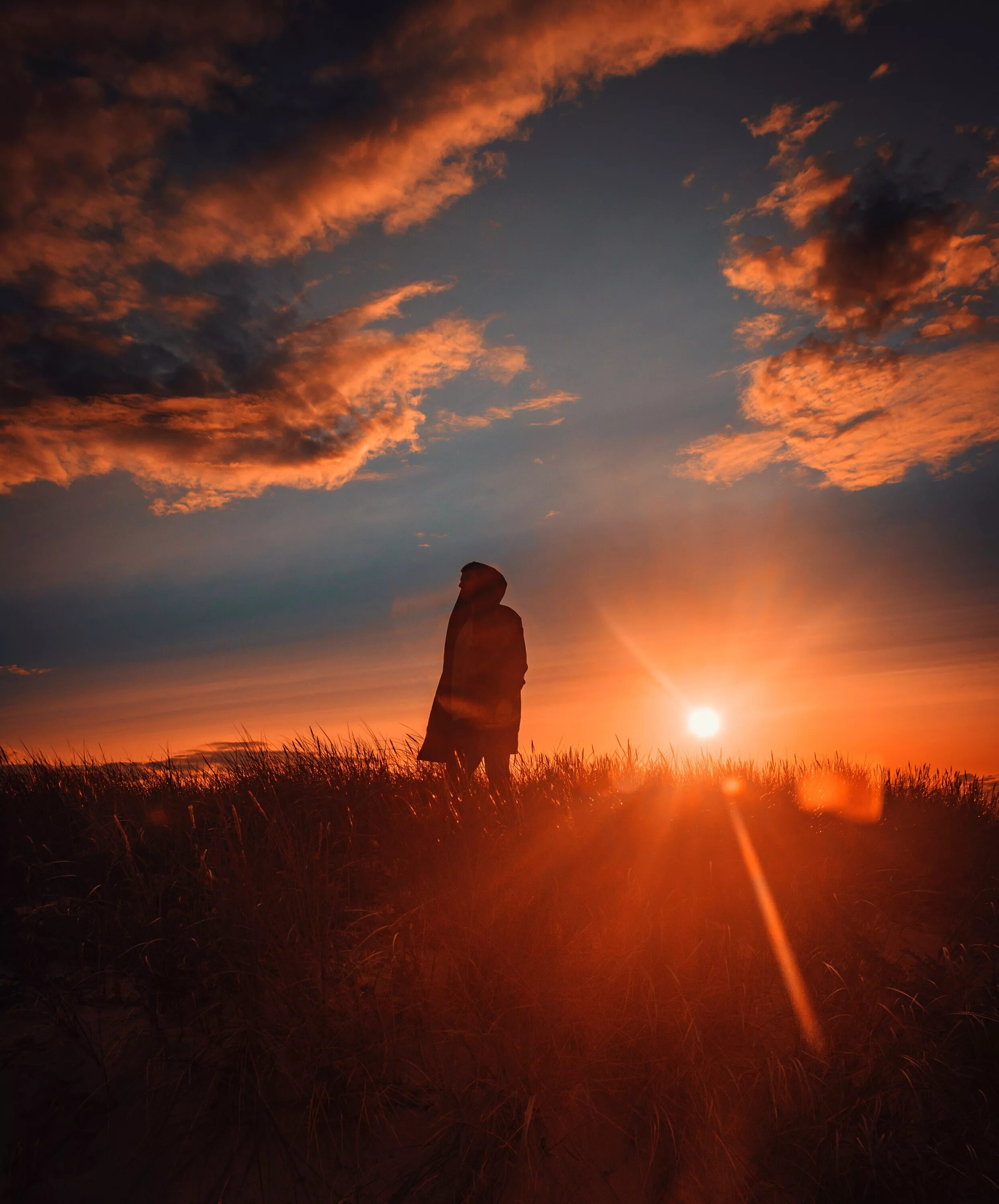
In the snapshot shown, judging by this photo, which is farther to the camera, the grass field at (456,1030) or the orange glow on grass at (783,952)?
the orange glow on grass at (783,952)

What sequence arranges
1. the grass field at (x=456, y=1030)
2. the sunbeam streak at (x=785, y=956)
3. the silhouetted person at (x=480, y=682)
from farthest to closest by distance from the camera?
the silhouetted person at (x=480, y=682), the sunbeam streak at (x=785, y=956), the grass field at (x=456, y=1030)

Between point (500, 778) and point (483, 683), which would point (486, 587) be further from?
point (500, 778)

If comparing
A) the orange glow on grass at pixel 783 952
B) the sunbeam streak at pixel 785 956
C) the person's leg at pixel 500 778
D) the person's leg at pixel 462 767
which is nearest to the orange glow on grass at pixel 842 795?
the orange glow on grass at pixel 783 952

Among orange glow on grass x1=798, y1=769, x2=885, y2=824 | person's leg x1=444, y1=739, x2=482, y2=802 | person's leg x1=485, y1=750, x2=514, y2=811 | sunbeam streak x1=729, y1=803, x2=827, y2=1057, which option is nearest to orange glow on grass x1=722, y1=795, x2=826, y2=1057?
sunbeam streak x1=729, y1=803, x2=827, y2=1057

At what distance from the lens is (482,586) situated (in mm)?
6875

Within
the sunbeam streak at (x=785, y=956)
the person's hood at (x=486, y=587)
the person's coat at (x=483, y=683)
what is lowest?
the sunbeam streak at (x=785, y=956)

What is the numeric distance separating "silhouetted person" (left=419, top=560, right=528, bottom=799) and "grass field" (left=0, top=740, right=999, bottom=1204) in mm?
2290

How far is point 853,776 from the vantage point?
7316mm

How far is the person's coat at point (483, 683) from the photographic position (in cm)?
646

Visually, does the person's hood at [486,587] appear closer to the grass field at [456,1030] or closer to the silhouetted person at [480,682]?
the silhouetted person at [480,682]

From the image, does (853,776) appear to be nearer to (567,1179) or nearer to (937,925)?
(937,925)

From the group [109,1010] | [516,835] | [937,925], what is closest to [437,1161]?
[109,1010]

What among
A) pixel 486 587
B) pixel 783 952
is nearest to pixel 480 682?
pixel 486 587

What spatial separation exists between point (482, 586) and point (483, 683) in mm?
1009
